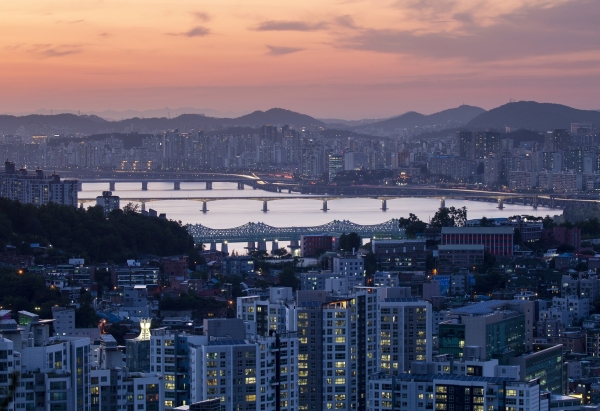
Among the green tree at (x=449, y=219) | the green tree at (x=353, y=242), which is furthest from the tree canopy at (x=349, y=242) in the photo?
the green tree at (x=449, y=219)

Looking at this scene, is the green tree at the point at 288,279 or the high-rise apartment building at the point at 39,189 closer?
the green tree at the point at 288,279

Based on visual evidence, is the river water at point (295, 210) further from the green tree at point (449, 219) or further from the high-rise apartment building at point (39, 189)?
the green tree at point (449, 219)

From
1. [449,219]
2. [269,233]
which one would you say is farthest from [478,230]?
[269,233]

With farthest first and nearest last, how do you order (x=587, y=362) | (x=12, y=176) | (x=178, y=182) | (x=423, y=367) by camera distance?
(x=178, y=182) < (x=12, y=176) < (x=587, y=362) < (x=423, y=367)

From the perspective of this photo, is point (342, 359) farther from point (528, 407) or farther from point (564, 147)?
point (564, 147)

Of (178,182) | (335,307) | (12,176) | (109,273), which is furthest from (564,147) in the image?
(335,307)

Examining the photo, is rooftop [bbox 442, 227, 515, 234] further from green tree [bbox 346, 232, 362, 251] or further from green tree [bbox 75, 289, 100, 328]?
green tree [bbox 75, 289, 100, 328]

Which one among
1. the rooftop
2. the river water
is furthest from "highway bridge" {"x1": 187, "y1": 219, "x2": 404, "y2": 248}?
the river water
